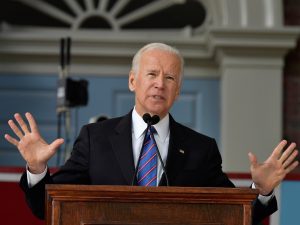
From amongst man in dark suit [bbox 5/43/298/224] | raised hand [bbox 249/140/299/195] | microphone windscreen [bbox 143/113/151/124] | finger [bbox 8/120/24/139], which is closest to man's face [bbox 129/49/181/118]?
man in dark suit [bbox 5/43/298/224]

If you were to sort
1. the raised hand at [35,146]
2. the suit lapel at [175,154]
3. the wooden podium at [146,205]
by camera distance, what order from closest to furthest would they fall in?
the wooden podium at [146,205] < the raised hand at [35,146] < the suit lapel at [175,154]

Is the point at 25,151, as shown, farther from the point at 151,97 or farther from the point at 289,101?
the point at 289,101

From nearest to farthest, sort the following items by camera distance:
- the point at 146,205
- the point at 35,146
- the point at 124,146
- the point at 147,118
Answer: the point at 146,205 → the point at 35,146 → the point at 147,118 → the point at 124,146

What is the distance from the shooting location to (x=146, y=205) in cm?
312

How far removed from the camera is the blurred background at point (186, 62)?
7.33 meters

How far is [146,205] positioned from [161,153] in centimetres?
50

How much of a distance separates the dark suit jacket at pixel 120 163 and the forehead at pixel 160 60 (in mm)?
226

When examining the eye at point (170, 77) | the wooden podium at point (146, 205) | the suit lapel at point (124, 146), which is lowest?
the wooden podium at point (146, 205)

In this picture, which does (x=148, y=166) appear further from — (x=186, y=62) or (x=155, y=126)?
(x=186, y=62)

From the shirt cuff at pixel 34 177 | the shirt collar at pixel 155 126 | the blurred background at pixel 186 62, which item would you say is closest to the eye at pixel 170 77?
the shirt collar at pixel 155 126

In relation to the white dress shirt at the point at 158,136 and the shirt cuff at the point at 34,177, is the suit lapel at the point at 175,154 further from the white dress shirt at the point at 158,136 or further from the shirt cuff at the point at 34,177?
the shirt cuff at the point at 34,177

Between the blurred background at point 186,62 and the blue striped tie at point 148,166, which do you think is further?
the blurred background at point 186,62

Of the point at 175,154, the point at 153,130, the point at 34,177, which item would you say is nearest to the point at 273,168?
the point at 175,154

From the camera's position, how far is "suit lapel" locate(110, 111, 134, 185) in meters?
3.51
